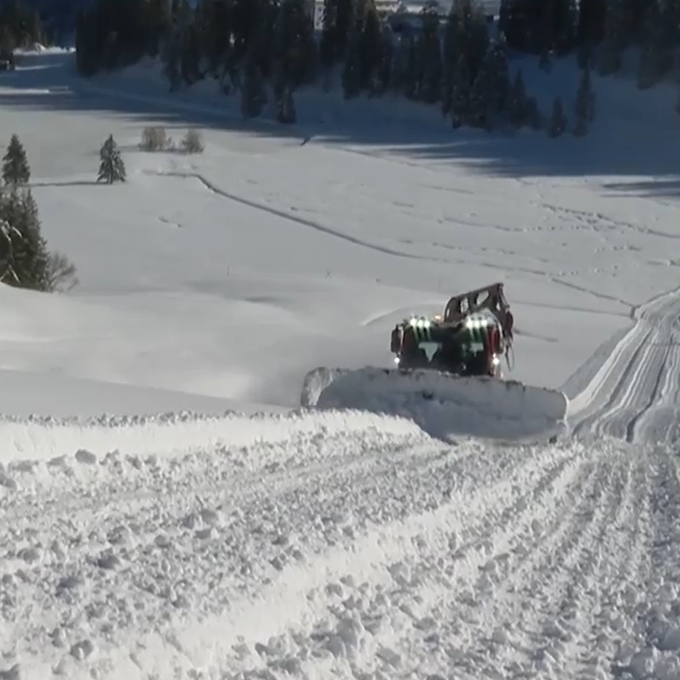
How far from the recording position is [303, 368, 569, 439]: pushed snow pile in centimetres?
1569

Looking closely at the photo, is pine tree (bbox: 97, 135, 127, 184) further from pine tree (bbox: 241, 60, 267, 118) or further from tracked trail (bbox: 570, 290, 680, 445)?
tracked trail (bbox: 570, 290, 680, 445)

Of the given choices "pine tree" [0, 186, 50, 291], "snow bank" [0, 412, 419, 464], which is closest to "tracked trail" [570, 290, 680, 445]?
"snow bank" [0, 412, 419, 464]

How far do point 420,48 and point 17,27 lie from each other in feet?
177

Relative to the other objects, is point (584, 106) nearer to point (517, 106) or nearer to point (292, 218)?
point (517, 106)

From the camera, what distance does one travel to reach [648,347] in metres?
27.9

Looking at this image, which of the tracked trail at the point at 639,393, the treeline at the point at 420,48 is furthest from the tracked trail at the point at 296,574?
the treeline at the point at 420,48

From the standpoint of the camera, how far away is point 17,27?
12369 cm

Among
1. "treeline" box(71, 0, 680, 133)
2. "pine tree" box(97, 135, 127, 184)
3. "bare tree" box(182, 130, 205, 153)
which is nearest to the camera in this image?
"pine tree" box(97, 135, 127, 184)

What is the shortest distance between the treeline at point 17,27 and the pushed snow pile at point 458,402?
10935 cm

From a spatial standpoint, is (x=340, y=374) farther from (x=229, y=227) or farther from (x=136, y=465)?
(x=229, y=227)

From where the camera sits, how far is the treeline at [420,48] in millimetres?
85125

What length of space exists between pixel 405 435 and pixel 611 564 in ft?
18.5

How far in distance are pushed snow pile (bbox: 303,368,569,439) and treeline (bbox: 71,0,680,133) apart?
67376 millimetres

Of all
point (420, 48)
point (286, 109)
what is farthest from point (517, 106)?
point (286, 109)
